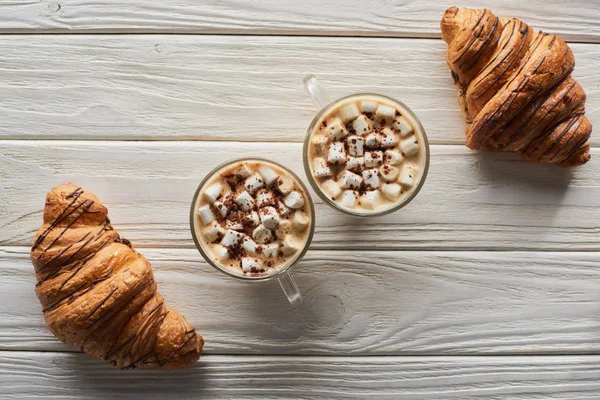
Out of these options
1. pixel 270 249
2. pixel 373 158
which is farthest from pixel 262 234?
pixel 373 158

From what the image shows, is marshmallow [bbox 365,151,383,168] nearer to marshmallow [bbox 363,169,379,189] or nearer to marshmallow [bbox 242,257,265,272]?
marshmallow [bbox 363,169,379,189]

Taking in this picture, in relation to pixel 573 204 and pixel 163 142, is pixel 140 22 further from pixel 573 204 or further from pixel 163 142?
pixel 573 204

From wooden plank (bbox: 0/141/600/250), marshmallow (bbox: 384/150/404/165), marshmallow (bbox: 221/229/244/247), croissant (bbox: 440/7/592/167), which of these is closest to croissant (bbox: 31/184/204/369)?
wooden plank (bbox: 0/141/600/250)

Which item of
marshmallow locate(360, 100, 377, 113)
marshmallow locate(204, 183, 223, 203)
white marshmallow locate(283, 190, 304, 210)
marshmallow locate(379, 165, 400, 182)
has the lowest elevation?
marshmallow locate(204, 183, 223, 203)

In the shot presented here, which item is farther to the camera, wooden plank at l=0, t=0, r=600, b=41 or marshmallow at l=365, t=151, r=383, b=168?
wooden plank at l=0, t=0, r=600, b=41

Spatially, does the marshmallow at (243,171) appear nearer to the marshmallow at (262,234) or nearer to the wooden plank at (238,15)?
the marshmallow at (262,234)

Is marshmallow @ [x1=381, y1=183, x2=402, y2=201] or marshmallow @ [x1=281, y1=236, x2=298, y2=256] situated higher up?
marshmallow @ [x1=381, y1=183, x2=402, y2=201]

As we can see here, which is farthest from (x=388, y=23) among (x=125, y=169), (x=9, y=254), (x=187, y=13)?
(x=9, y=254)
